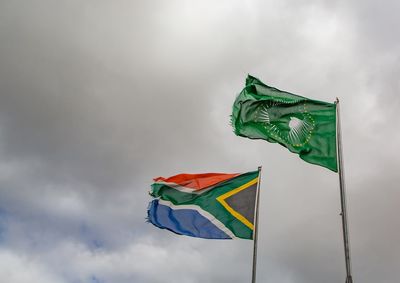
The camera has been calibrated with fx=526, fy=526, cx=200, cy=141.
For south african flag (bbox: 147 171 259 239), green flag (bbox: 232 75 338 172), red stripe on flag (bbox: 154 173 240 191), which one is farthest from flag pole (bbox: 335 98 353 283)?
red stripe on flag (bbox: 154 173 240 191)

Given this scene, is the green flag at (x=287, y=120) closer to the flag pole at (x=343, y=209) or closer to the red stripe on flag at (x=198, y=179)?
the flag pole at (x=343, y=209)

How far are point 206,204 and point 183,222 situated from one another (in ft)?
7.10

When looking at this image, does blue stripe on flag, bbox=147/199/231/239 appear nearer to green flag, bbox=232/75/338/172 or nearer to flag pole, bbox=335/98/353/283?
green flag, bbox=232/75/338/172

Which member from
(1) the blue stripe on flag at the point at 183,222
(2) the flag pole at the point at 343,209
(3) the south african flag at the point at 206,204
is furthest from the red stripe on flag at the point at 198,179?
(2) the flag pole at the point at 343,209

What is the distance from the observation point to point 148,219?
129 ft

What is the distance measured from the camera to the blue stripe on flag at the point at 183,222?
37.9m

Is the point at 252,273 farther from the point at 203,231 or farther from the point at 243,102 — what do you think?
the point at 243,102

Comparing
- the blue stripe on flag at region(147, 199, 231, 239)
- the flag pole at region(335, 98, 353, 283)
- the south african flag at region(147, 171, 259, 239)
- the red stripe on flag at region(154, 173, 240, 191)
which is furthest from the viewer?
the red stripe on flag at region(154, 173, 240, 191)

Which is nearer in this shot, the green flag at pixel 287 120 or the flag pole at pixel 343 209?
the flag pole at pixel 343 209

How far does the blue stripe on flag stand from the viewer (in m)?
37.9

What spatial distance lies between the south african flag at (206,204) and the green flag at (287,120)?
4975mm

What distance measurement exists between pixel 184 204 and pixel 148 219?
292 centimetres

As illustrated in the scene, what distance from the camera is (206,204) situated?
39.2 m

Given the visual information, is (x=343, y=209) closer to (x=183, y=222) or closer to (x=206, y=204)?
(x=206, y=204)
